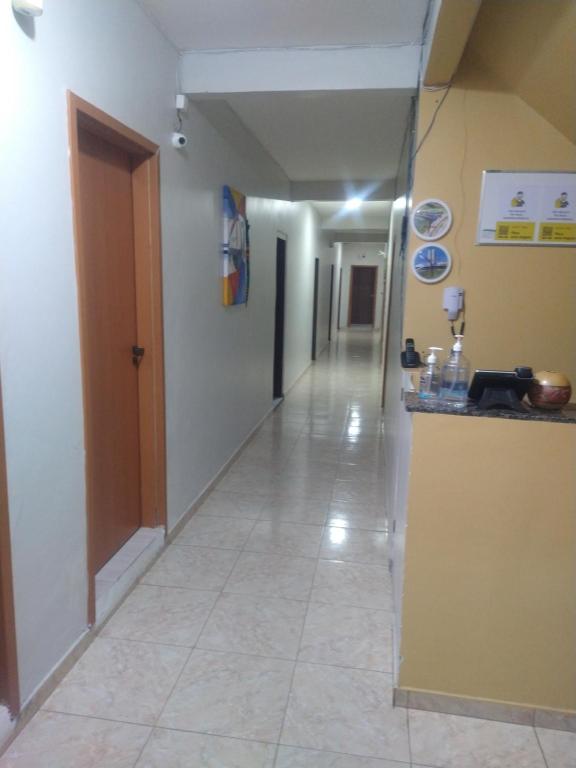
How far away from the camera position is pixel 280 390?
629 centimetres

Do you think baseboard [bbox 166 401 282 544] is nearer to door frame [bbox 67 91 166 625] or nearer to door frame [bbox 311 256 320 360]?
door frame [bbox 67 91 166 625]

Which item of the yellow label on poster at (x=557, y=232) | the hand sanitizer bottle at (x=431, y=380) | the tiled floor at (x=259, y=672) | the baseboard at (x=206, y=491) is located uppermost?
the yellow label on poster at (x=557, y=232)

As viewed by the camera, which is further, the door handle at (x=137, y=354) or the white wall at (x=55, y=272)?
the door handle at (x=137, y=354)

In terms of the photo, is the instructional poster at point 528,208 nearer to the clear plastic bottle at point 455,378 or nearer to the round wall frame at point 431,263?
the round wall frame at point 431,263

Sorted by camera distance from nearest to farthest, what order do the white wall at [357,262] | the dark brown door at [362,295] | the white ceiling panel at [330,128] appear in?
1. the white ceiling panel at [330,128]
2. the white wall at [357,262]
3. the dark brown door at [362,295]

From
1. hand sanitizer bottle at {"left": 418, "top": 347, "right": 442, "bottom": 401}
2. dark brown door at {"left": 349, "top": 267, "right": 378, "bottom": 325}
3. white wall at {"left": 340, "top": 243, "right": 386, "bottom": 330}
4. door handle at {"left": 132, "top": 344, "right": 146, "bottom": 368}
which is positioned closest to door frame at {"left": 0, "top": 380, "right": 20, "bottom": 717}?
door handle at {"left": 132, "top": 344, "right": 146, "bottom": 368}

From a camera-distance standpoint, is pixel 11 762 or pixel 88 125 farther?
pixel 88 125

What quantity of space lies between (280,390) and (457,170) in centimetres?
403

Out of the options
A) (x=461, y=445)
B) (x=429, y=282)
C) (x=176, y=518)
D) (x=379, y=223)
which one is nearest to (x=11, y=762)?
(x=176, y=518)

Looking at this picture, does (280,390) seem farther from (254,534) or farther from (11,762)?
(11,762)

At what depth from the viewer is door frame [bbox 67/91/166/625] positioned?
1927 mm

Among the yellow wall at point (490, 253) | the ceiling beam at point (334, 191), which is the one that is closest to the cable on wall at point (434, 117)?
the yellow wall at point (490, 253)

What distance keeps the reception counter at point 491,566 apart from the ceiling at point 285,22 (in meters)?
1.72

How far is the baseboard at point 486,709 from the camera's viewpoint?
1724 millimetres
